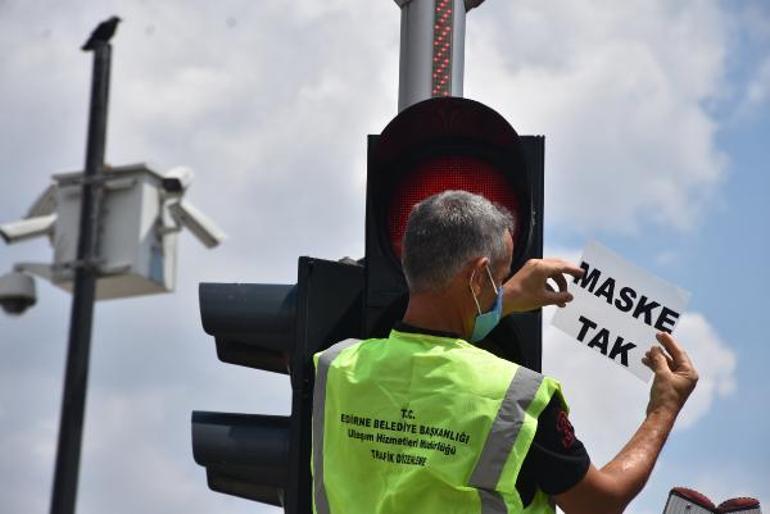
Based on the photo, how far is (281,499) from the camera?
4.84 meters

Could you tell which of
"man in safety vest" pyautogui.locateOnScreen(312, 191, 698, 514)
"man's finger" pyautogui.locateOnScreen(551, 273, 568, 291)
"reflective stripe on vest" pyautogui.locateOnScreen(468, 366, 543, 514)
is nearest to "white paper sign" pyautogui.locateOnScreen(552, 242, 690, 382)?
"man's finger" pyautogui.locateOnScreen(551, 273, 568, 291)

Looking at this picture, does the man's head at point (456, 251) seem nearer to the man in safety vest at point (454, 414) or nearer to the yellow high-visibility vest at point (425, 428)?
the man in safety vest at point (454, 414)

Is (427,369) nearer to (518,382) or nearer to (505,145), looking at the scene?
(518,382)

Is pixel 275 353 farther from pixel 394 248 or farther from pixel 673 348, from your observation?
pixel 673 348

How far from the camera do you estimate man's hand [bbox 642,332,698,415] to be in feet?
11.8

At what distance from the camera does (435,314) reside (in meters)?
3.51

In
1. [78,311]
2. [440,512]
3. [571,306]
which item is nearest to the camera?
[440,512]

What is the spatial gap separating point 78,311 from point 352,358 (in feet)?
27.9

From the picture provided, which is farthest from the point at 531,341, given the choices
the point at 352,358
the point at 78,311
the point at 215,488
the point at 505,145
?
the point at 78,311

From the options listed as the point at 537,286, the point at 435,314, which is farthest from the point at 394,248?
the point at 435,314

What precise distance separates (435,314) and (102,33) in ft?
29.1

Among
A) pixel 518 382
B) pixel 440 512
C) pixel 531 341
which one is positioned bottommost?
pixel 440 512

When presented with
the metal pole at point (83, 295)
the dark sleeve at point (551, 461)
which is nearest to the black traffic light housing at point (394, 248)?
the dark sleeve at point (551, 461)

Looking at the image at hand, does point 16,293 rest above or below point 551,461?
above
